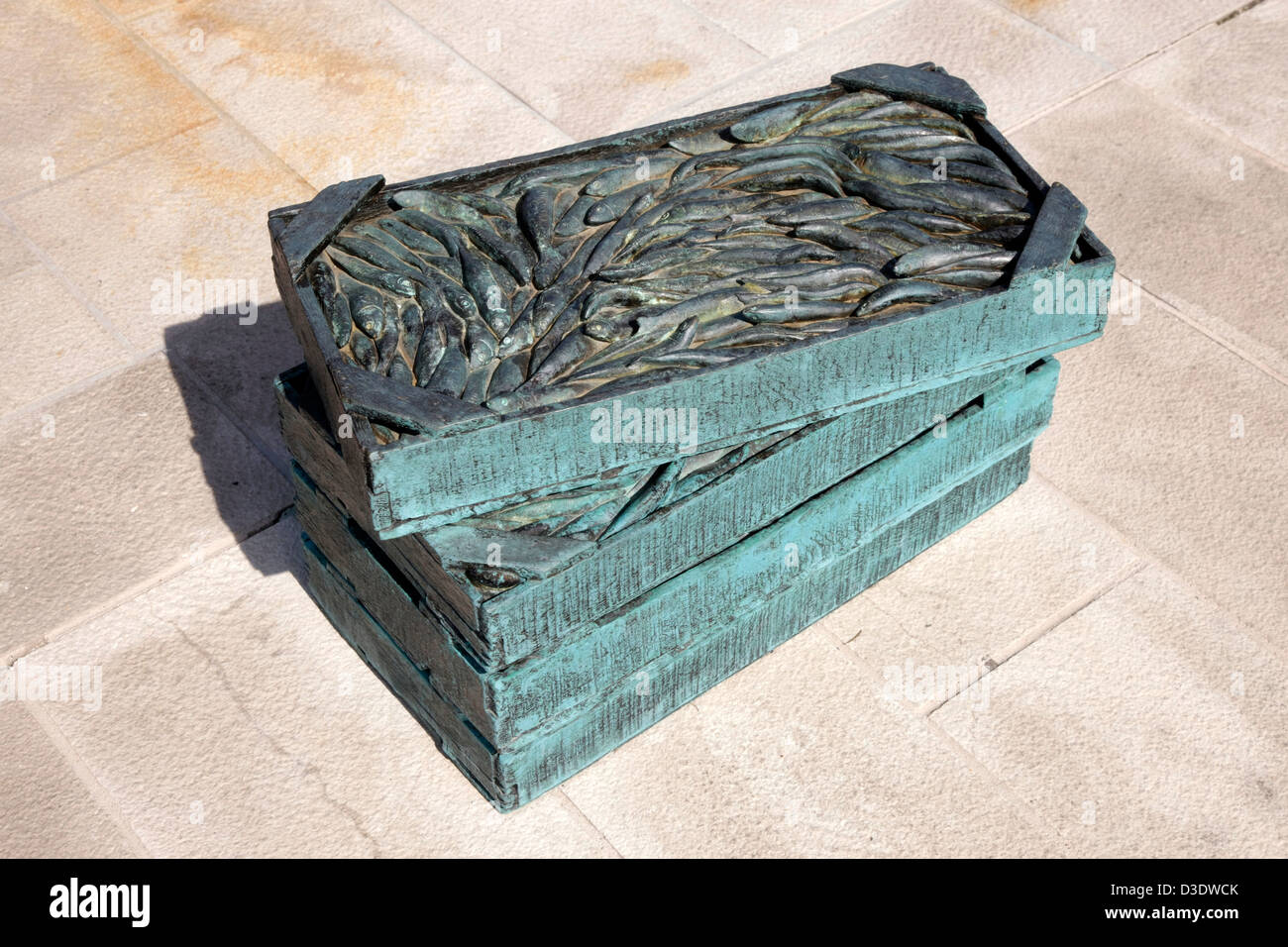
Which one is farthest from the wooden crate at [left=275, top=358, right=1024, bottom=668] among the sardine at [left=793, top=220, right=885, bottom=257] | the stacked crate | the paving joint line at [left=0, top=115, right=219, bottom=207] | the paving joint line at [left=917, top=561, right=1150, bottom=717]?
the paving joint line at [left=0, top=115, right=219, bottom=207]

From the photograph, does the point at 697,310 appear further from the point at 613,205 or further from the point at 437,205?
the point at 437,205

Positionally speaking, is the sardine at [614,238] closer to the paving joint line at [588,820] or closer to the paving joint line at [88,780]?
the paving joint line at [588,820]

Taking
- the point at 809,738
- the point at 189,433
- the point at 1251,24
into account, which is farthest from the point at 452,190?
the point at 1251,24

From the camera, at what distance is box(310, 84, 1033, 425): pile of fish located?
8.68ft

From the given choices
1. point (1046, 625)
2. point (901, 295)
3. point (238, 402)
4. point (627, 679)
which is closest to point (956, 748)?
point (1046, 625)

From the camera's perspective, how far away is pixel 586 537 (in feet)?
8.31

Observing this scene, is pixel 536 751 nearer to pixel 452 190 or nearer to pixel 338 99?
pixel 452 190

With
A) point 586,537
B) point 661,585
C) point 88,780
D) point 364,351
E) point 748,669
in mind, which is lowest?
point 88,780

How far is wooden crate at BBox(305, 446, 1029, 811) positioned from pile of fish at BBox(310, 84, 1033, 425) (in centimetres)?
57

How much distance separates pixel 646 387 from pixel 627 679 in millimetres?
604

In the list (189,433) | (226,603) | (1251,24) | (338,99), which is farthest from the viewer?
(1251,24)

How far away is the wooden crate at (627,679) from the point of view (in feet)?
9.21

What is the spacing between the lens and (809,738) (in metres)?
3.00

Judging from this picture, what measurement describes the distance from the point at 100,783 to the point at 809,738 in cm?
139
